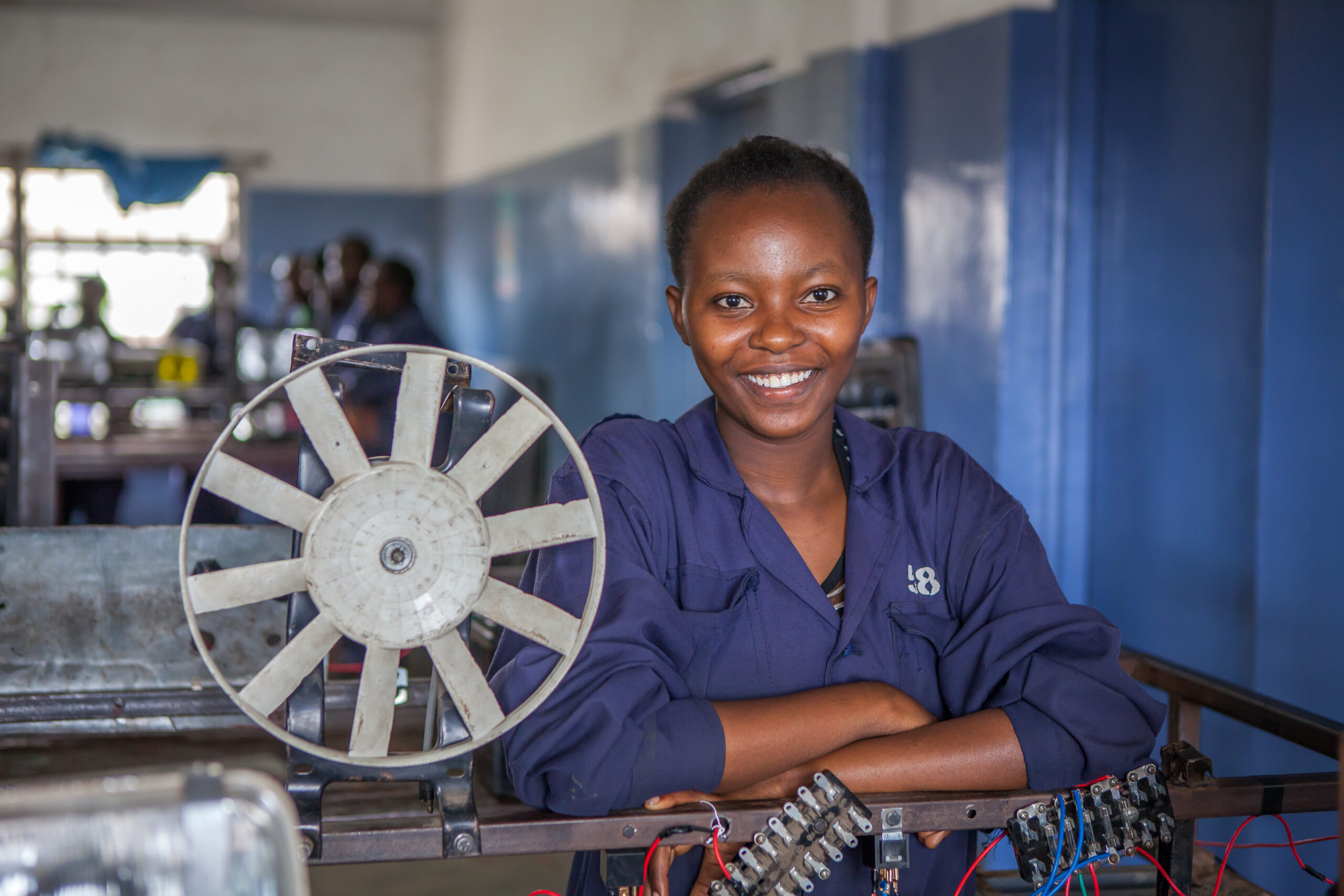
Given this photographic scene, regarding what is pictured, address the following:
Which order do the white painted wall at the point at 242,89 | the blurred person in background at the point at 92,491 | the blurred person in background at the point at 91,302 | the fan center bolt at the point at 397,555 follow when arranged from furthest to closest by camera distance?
1. the white painted wall at the point at 242,89
2. the blurred person in background at the point at 91,302
3. the blurred person in background at the point at 92,491
4. the fan center bolt at the point at 397,555

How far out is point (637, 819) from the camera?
1052mm

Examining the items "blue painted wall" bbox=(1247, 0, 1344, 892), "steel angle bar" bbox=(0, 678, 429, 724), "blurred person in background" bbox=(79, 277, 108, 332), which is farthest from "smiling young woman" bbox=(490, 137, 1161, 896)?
"blurred person in background" bbox=(79, 277, 108, 332)

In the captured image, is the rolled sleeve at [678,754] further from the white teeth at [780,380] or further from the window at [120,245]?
the window at [120,245]

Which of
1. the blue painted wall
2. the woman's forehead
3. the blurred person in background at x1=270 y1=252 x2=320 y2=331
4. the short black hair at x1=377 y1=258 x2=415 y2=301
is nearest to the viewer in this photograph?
the woman's forehead

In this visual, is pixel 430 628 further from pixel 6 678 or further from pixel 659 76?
pixel 659 76

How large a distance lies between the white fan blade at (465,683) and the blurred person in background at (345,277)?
4551 mm

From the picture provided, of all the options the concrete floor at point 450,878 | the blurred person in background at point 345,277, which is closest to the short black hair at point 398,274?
the blurred person in background at point 345,277

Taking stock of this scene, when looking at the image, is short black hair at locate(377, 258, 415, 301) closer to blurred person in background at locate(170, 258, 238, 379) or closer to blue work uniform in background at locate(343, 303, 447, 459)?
blue work uniform in background at locate(343, 303, 447, 459)

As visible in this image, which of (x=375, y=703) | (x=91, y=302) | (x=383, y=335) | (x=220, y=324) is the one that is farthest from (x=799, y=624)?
(x=220, y=324)

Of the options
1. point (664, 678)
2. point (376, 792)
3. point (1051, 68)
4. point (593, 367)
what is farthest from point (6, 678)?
point (593, 367)

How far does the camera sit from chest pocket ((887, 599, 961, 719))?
4.19 ft

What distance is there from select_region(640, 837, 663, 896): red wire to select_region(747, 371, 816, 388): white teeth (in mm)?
486

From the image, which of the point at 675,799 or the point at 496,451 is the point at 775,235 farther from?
the point at 675,799

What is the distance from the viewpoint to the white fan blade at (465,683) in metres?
1.07
